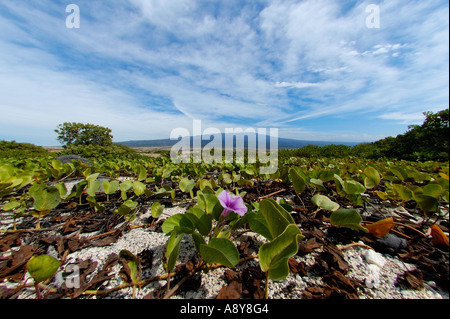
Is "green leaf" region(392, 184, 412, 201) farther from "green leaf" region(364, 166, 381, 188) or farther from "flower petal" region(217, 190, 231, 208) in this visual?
"flower petal" region(217, 190, 231, 208)

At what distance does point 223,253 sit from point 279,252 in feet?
0.64

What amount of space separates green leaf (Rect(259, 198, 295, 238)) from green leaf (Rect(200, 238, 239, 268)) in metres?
0.18

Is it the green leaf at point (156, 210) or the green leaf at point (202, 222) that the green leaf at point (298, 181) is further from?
the green leaf at point (156, 210)

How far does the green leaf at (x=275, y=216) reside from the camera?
688 millimetres

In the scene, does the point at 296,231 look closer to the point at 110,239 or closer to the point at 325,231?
the point at 325,231

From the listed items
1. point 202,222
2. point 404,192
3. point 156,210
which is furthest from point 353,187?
point 156,210

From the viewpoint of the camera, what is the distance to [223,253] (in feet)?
2.09

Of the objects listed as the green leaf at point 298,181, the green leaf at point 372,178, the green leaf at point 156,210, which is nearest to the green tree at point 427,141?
the green leaf at point 372,178

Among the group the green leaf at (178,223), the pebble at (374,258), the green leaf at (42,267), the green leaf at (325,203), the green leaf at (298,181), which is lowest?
the pebble at (374,258)

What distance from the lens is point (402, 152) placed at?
3240mm

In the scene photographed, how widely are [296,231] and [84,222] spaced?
1349 millimetres

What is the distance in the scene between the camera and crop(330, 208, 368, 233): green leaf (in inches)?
33.1

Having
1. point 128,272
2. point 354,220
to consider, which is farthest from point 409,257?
point 128,272

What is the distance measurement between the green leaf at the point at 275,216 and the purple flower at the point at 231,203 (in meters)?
0.14
